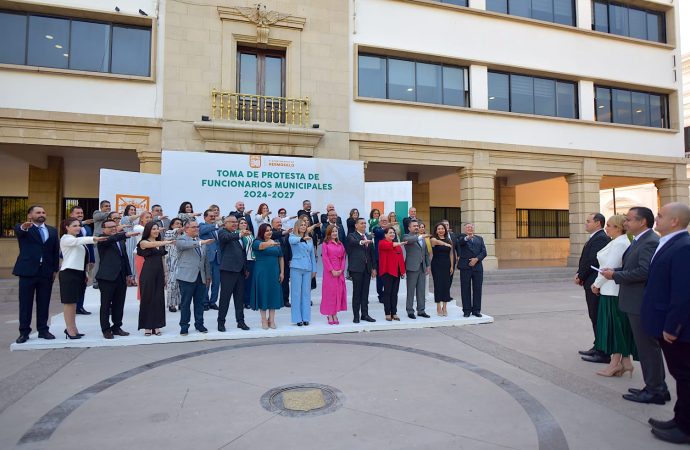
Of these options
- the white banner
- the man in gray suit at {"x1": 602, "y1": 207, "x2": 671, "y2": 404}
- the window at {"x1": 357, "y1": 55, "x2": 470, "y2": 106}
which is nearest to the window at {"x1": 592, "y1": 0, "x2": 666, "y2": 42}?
the window at {"x1": 357, "y1": 55, "x2": 470, "y2": 106}

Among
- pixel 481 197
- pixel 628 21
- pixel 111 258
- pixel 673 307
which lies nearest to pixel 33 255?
pixel 111 258

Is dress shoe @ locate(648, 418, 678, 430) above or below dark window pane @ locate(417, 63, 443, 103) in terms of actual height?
below

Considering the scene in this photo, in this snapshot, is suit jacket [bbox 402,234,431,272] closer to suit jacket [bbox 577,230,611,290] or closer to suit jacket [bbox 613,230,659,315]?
suit jacket [bbox 577,230,611,290]

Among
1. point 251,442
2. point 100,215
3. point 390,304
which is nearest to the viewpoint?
point 251,442

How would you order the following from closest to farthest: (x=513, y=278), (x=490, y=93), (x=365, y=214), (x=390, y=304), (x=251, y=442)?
(x=251, y=442) → (x=390, y=304) → (x=365, y=214) → (x=513, y=278) → (x=490, y=93)

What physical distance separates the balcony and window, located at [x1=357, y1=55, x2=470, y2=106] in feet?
8.47

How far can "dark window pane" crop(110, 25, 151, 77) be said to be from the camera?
1248 centimetres

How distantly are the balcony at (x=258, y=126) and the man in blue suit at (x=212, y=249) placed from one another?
4344mm

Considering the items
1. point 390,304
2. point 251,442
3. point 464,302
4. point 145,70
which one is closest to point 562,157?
point 464,302

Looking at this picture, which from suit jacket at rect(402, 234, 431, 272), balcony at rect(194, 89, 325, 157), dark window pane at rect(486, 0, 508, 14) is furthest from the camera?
dark window pane at rect(486, 0, 508, 14)

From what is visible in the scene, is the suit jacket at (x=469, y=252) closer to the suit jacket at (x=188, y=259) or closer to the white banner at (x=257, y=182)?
the white banner at (x=257, y=182)

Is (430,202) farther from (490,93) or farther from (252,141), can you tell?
(252,141)

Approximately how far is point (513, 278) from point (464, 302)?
7.39 meters

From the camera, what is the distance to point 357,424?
3.71 meters
